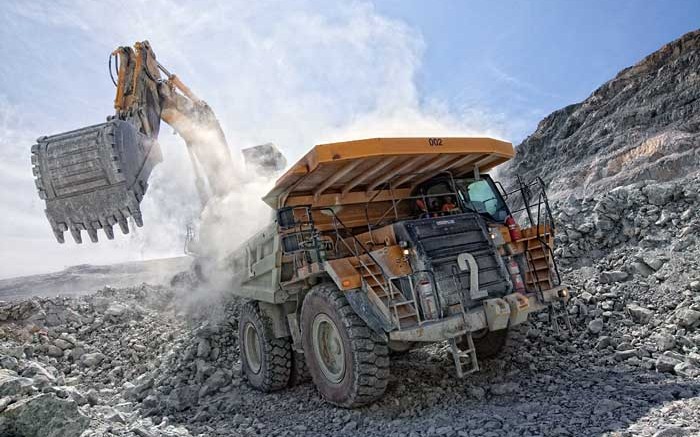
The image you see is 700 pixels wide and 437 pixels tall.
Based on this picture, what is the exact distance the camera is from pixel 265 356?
6.10 meters

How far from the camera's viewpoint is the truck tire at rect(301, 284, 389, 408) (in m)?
4.40

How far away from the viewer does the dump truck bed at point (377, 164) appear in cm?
466

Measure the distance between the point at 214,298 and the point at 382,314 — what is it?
6.46 m

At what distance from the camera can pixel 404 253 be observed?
15.5 ft

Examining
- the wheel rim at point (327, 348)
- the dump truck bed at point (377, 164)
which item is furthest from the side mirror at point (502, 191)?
the wheel rim at point (327, 348)

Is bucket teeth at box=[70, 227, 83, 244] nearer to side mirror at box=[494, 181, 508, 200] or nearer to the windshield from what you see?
the windshield

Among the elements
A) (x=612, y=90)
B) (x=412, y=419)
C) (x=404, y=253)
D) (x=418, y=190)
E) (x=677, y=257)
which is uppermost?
(x=612, y=90)

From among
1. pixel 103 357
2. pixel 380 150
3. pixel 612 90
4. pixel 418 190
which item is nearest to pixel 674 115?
pixel 612 90

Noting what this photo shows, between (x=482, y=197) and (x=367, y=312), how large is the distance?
2.46 m

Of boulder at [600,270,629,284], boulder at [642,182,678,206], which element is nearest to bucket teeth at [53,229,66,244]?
boulder at [600,270,629,284]

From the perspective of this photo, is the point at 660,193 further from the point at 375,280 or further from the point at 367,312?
the point at 367,312

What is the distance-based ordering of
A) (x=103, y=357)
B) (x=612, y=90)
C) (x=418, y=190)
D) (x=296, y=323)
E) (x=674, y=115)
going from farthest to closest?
(x=612, y=90) → (x=674, y=115) → (x=103, y=357) → (x=418, y=190) → (x=296, y=323)

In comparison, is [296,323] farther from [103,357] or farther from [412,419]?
[103,357]

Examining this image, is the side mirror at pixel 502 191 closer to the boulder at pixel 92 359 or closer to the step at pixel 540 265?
the step at pixel 540 265
